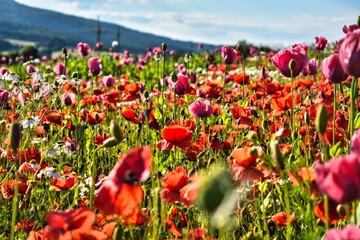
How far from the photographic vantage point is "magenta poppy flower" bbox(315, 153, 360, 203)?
89cm

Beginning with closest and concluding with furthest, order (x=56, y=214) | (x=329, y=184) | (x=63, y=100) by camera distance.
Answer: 1. (x=329, y=184)
2. (x=56, y=214)
3. (x=63, y=100)

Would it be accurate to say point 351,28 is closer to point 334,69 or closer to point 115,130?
point 334,69

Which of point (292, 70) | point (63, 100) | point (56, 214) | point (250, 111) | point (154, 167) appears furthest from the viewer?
point (63, 100)

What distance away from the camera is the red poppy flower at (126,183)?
3.65ft

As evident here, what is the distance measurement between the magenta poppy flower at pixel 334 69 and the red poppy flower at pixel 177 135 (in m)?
0.50

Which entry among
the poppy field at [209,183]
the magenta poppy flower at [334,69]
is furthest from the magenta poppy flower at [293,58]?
the magenta poppy flower at [334,69]

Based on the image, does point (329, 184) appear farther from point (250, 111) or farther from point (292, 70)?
point (250, 111)

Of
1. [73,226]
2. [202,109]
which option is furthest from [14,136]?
[202,109]

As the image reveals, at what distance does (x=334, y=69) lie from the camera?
5.84ft

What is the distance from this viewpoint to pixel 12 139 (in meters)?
1.42

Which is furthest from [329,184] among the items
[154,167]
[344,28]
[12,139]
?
[344,28]

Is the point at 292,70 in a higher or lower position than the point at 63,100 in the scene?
higher

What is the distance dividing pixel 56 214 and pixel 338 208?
0.60m

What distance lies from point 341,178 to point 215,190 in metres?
0.22
